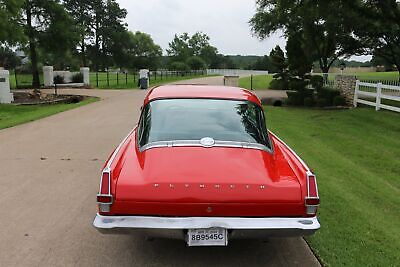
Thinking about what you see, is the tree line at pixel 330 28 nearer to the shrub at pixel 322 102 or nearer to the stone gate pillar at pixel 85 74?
the shrub at pixel 322 102

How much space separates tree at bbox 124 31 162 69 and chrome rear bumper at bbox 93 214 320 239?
84.4 m

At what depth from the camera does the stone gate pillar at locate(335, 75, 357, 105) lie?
2098 cm

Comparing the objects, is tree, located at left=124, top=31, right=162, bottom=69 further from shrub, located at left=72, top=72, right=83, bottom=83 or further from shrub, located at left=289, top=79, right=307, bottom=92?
shrub, located at left=289, top=79, right=307, bottom=92

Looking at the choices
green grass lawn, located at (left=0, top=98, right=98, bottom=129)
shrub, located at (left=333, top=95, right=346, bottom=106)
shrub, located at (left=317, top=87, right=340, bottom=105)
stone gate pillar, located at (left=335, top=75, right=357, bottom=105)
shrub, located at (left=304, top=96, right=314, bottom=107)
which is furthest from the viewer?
shrub, located at (left=304, top=96, right=314, bottom=107)

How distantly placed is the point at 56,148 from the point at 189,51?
97.8 meters

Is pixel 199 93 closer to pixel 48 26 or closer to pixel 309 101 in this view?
pixel 309 101

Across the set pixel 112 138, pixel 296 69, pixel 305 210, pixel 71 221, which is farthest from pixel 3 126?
pixel 296 69

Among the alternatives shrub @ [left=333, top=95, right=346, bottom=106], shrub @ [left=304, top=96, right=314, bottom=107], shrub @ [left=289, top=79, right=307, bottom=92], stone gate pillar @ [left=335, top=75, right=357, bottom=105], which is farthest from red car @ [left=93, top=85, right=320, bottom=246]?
shrub @ [left=289, top=79, right=307, bottom=92]

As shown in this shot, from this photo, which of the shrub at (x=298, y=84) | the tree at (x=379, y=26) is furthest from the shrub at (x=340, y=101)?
the tree at (x=379, y=26)

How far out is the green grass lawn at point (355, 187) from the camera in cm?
427

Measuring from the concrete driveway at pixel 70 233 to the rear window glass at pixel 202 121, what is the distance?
3.60 ft

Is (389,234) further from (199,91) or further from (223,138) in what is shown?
(199,91)

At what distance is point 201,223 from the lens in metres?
3.60

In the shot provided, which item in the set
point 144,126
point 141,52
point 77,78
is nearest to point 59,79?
point 77,78
